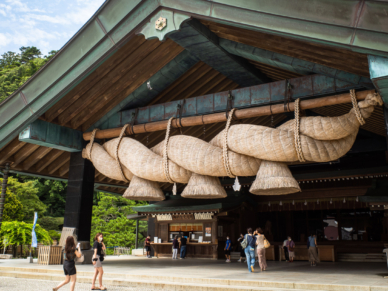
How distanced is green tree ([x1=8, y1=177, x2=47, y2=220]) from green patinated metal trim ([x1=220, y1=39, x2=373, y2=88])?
73.8 ft

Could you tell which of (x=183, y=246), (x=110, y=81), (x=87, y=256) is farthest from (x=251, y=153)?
(x=183, y=246)

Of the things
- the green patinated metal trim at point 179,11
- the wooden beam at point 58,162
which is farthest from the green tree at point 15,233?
the green patinated metal trim at point 179,11

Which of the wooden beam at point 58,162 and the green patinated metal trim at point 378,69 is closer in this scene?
the green patinated metal trim at point 378,69

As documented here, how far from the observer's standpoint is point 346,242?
635 inches

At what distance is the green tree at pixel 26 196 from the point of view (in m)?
24.7

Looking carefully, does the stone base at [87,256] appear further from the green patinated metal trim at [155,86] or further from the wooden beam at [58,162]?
the green patinated metal trim at [155,86]

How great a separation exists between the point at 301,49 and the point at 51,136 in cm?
649

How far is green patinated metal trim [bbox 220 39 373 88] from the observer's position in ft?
21.9

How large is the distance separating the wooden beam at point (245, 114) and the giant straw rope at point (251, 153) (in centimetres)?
25

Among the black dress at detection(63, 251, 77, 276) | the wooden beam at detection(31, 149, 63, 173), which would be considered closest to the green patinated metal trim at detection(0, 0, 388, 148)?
the wooden beam at detection(31, 149, 63, 173)

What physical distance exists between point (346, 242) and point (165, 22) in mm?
14385

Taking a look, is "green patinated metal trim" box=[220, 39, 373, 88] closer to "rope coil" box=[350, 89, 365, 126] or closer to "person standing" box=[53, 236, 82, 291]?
"rope coil" box=[350, 89, 365, 126]

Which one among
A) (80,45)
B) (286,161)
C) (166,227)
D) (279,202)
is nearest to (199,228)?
(166,227)

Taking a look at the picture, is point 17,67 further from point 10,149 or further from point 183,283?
point 183,283
